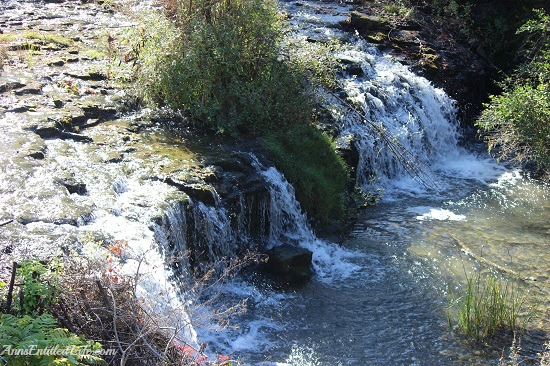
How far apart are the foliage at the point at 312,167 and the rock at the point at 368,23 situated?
277 inches

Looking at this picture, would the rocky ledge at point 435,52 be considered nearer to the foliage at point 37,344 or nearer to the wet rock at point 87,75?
the wet rock at point 87,75

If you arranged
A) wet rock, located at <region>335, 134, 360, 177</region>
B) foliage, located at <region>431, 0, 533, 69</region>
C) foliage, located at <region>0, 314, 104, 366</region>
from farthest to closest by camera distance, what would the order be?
1. foliage, located at <region>431, 0, 533, 69</region>
2. wet rock, located at <region>335, 134, 360, 177</region>
3. foliage, located at <region>0, 314, 104, 366</region>

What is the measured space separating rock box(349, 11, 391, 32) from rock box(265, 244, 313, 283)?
9.93 m

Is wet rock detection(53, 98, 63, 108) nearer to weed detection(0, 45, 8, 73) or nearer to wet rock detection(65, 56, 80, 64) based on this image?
weed detection(0, 45, 8, 73)

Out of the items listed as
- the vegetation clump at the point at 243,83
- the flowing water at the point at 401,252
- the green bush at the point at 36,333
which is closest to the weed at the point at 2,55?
the vegetation clump at the point at 243,83

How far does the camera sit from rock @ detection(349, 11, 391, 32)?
638 inches

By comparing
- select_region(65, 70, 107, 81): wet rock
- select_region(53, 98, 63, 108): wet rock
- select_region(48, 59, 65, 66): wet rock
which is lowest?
select_region(53, 98, 63, 108): wet rock

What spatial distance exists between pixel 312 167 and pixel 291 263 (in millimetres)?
2311

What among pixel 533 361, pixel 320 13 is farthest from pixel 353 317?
pixel 320 13

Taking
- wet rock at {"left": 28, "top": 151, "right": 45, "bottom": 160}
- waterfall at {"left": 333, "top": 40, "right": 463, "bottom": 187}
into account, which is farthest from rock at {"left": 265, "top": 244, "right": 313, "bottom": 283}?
wet rock at {"left": 28, "top": 151, "right": 45, "bottom": 160}

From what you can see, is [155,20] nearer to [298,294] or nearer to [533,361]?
[298,294]

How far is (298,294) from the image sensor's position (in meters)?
7.65

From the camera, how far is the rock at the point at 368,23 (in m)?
16.2

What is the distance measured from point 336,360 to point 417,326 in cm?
128
